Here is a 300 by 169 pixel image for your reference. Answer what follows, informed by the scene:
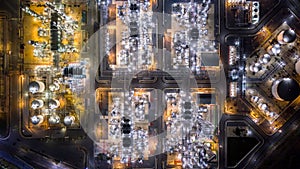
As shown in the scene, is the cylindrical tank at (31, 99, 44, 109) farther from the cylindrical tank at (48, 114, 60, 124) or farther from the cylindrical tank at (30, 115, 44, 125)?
the cylindrical tank at (48, 114, 60, 124)

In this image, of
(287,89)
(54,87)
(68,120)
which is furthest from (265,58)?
(54,87)

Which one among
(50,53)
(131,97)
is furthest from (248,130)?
(50,53)

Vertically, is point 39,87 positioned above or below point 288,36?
below

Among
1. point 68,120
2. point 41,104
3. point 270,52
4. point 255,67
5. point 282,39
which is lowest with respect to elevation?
point 68,120

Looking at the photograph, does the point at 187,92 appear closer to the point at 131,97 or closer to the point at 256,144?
the point at 131,97

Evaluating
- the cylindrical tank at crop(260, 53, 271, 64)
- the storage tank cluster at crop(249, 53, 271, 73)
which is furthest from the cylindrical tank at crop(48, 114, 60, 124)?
the cylindrical tank at crop(260, 53, 271, 64)

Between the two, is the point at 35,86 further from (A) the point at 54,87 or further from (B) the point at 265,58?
(B) the point at 265,58
